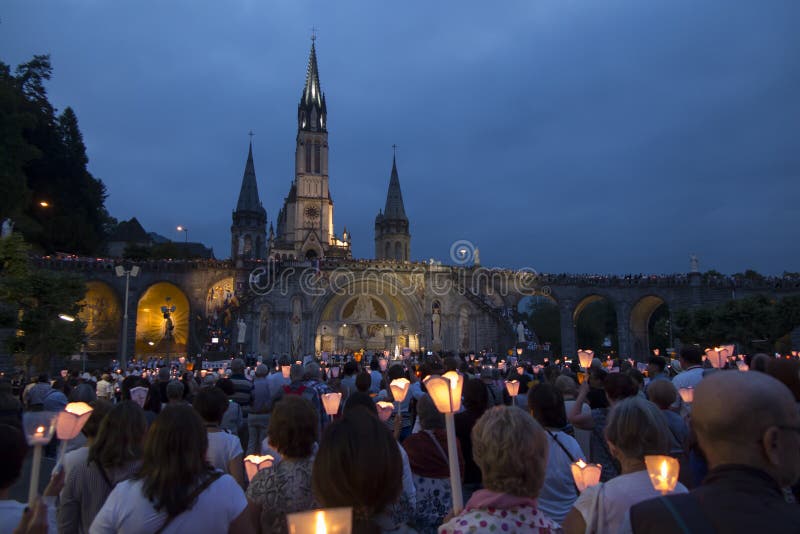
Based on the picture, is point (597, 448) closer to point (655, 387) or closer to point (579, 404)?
point (579, 404)

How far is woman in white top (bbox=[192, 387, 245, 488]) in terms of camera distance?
15.2 ft

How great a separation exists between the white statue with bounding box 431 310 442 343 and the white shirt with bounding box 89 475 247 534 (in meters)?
38.8

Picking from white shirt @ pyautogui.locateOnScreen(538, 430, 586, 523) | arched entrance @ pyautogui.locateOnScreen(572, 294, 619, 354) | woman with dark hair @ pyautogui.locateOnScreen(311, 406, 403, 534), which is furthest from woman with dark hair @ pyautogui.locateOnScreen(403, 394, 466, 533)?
arched entrance @ pyautogui.locateOnScreen(572, 294, 619, 354)

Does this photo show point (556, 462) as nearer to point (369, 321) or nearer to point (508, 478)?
point (508, 478)

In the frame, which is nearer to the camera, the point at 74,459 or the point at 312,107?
the point at 74,459

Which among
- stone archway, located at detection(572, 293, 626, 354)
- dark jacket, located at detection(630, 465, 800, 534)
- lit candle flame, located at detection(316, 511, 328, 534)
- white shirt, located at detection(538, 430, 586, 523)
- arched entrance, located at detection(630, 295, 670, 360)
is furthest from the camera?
stone archway, located at detection(572, 293, 626, 354)

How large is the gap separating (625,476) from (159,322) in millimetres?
47189

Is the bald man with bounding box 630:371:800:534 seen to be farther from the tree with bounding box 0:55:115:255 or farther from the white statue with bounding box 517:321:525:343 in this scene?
the tree with bounding box 0:55:115:255

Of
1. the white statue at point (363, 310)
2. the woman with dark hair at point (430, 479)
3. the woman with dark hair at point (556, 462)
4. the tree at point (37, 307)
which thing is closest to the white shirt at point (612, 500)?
the woman with dark hair at point (556, 462)

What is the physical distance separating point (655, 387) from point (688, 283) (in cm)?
4400

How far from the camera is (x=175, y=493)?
2.81 meters

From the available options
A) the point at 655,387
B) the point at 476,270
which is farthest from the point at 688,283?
the point at 655,387

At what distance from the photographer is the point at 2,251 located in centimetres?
1952

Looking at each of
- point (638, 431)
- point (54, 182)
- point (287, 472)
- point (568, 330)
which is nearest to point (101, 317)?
point (54, 182)
